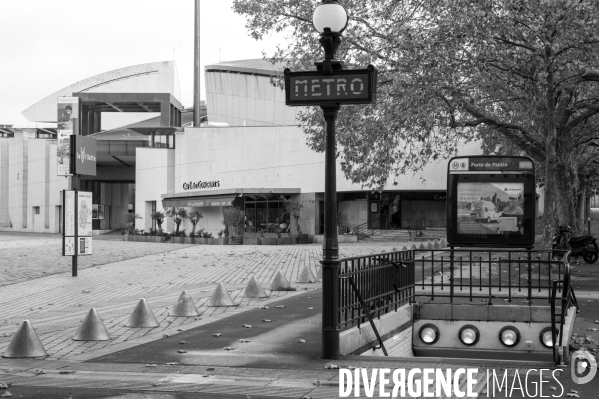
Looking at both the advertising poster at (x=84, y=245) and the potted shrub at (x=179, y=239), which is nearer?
the advertising poster at (x=84, y=245)

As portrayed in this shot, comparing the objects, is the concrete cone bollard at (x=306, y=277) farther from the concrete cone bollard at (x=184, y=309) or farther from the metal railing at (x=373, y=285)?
the concrete cone bollard at (x=184, y=309)

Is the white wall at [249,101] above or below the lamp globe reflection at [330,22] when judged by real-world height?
above

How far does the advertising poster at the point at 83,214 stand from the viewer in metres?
20.1

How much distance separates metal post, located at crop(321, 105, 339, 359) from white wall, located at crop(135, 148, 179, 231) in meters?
53.8

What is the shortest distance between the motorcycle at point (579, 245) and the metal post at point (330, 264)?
1798cm

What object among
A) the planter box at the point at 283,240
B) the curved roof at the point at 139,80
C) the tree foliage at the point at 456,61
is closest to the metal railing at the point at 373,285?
the tree foliage at the point at 456,61

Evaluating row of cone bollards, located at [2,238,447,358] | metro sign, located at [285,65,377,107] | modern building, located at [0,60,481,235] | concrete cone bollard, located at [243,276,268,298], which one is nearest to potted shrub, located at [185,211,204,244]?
modern building, located at [0,60,481,235]

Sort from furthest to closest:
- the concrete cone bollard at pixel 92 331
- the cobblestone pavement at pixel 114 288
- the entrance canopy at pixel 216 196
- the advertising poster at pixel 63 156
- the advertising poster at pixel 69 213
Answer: the entrance canopy at pixel 216 196 < the advertising poster at pixel 63 156 < the advertising poster at pixel 69 213 < the cobblestone pavement at pixel 114 288 < the concrete cone bollard at pixel 92 331

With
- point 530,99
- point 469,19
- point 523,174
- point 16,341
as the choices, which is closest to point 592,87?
point 530,99

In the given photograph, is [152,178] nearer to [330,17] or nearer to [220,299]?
[220,299]

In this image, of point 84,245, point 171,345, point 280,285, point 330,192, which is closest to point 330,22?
point 330,192

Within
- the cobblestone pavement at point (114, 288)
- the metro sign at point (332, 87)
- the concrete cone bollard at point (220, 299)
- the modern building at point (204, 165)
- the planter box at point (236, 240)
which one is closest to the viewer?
the metro sign at point (332, 87)

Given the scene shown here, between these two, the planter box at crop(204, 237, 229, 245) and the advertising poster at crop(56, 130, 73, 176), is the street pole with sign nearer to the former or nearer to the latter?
the advertising poster at crop(56, 130, 73, 176)

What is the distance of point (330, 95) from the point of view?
8.95 m
